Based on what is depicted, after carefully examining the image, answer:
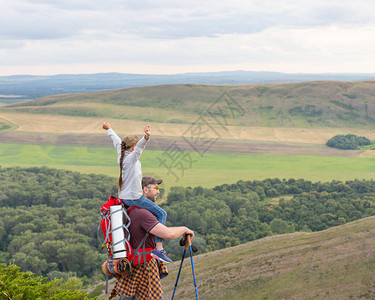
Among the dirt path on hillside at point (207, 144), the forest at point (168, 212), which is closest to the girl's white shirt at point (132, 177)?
the forest at point (168, 212)

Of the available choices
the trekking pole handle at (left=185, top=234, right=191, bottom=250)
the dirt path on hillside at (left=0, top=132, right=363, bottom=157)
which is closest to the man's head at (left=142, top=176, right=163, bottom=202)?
the trekking pole handle at (left=185, top=234, right=191, bottom=250)

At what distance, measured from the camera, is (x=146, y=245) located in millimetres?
6918

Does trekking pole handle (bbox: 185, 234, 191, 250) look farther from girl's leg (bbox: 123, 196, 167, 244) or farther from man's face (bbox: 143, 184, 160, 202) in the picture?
man's face (bbox: 143, 184, 160, 202)

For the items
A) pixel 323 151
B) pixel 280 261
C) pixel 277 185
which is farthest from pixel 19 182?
pixel 323 151

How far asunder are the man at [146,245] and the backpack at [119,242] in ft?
0.30

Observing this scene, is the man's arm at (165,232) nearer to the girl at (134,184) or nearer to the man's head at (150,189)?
the girl at (134,184)

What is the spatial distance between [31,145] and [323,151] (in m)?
131

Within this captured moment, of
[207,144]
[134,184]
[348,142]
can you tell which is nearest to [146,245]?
[134,184]

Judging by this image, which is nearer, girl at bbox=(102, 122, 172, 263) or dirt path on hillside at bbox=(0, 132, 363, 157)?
girl at bbox=(102, 122, 172, 263)

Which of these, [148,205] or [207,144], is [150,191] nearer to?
[148,205]

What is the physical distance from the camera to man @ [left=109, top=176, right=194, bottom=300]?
6668 mm

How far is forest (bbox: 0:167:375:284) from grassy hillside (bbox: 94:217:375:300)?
26.1 m

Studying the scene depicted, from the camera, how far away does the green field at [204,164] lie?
13500 centimetres

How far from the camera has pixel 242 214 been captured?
313 feet
